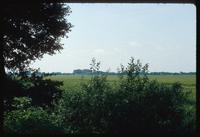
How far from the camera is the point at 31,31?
33.2 feet

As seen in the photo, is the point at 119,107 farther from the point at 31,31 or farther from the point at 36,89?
the point at 31,31

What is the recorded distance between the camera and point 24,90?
9.57 metres

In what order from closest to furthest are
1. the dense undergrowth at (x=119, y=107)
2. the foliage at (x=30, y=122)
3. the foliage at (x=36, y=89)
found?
the foliage at (x=30, y=122) → the dense undergrowth at (x=119, y=107) → the foliage at (x=36, y=89)

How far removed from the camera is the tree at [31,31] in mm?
9617

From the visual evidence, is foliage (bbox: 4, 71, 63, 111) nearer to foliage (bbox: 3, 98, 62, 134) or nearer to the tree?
the tree

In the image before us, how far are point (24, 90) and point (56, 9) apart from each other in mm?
2211

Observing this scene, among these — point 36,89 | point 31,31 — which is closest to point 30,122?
point 36,89

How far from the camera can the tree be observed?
9.62 metres

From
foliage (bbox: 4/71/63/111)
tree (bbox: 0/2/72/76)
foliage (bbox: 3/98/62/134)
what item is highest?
tree (bbox: 0/2/72/76)

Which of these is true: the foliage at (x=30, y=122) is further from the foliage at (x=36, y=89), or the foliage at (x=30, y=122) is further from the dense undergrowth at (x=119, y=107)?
the foliage at (x=36, y=89)

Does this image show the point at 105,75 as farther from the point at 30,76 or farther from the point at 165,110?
the point at 30,76

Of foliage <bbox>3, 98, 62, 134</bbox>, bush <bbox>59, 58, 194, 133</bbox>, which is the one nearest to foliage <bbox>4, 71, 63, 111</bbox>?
bush <bbox>59, 58, 194, 133</bbox>

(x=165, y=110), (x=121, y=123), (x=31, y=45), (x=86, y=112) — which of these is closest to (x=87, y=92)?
(x=86, y=112)

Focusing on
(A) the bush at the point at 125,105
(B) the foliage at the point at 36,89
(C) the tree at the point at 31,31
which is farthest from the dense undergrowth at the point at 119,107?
(C) the tree at the point at 31,31
